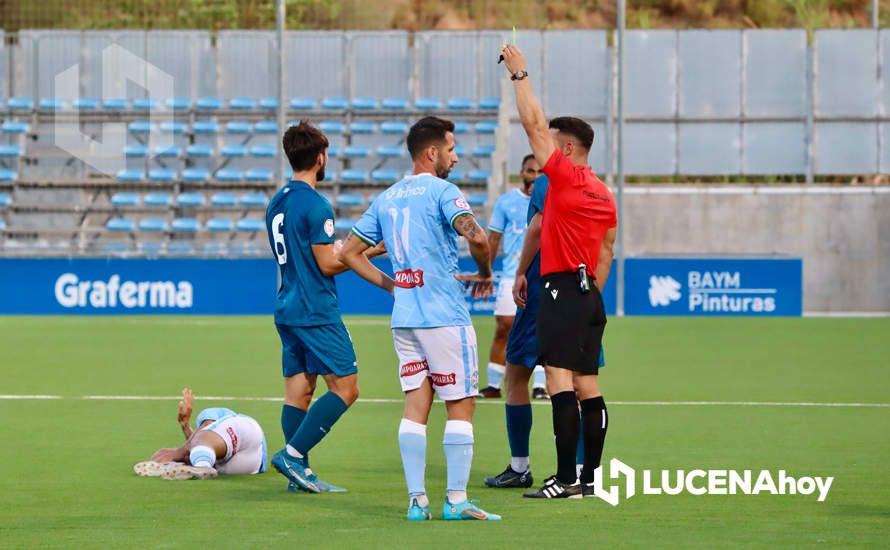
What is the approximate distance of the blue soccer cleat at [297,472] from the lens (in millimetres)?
8078

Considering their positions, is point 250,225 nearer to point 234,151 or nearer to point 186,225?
point 186,225

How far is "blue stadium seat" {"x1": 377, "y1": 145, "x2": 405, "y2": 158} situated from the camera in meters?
31.7

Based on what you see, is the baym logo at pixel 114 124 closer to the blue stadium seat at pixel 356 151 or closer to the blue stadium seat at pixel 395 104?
the blue stadium seat at pixel 356 151

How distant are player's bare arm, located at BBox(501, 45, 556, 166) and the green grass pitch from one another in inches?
75.4

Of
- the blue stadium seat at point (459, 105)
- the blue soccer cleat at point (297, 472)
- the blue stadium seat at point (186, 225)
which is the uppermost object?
the blue stadium seat at point (459, 105)

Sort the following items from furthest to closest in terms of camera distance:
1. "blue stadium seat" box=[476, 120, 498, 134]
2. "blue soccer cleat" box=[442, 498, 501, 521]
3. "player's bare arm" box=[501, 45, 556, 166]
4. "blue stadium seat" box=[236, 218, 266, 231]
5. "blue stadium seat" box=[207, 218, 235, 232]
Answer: "blue stadium seat" box=[476, 120, 498, 134]
"blue stadium seat" box=[236, 218, 266, 231]
"blue stadium seat" box=[207, 218, 235, 232]
"player's bare arm" box=[501, 45, 556, 166]
"blue soccer cleat" box=[442, 498, 501, 521]

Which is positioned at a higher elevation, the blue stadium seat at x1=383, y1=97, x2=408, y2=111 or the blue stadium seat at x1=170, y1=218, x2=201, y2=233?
the blue stadium seat at x1=383, y1=97, x2=408, y2=111

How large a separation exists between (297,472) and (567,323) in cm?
175

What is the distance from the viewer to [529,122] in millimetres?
7363

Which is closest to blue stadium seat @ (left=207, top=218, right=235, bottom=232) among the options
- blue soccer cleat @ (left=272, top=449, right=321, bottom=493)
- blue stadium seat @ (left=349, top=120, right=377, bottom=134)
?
blue stadium seat @ (left=349, top=120, right=377, bottom=134)

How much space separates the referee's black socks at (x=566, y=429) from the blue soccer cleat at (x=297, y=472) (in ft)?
4.61

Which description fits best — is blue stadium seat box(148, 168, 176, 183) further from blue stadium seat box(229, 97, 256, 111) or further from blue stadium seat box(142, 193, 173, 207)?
blue stadium seat box(229, 97, 256, 111)

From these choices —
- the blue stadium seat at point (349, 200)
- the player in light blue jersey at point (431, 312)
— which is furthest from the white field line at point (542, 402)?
the blue stadium seat at point (349, 200)

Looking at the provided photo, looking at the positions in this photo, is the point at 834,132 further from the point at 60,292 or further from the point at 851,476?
the point at 851,476
